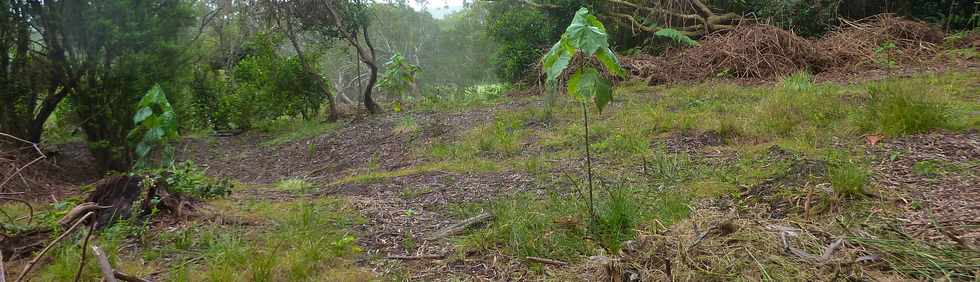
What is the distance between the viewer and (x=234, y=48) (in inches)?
461

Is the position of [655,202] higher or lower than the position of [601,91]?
lower

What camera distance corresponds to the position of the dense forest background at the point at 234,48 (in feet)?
17.7

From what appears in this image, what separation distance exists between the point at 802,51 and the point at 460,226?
23.7 ft

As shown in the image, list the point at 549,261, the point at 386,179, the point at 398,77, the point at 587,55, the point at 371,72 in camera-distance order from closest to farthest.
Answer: the point at 549,261 → the point at 587,55 → the point at 386,179 → the point at 371,72 → the point at 398,77

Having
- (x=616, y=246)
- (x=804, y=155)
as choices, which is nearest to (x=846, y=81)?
(x=804, y=155)

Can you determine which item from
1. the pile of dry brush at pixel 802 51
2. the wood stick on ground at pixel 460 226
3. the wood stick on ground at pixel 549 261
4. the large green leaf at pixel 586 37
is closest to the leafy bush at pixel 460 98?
the pile of dry brush at pixel 802 51

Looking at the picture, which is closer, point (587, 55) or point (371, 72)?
point (587, 55)

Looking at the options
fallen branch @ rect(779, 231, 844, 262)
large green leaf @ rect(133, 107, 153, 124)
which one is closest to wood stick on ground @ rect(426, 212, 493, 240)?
fallen branch @ rect(779, 231, 844, 262)

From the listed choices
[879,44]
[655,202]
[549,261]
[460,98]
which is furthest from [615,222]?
[460,98]

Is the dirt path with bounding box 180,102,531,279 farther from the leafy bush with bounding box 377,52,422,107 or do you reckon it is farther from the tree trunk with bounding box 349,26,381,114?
the leafy bush with bounding box 377,52,422,107

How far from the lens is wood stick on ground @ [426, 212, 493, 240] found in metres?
3.06

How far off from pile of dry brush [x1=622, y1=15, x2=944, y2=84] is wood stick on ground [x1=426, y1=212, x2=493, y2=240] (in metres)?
6.37

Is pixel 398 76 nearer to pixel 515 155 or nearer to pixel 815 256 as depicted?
A: pixel 515 155

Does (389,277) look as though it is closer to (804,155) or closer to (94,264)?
(94,264)
